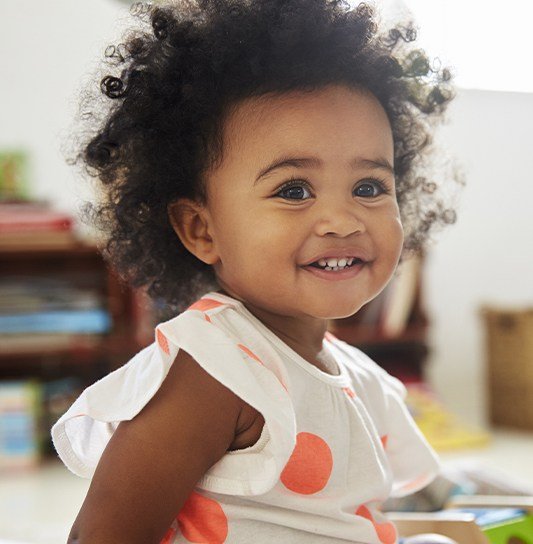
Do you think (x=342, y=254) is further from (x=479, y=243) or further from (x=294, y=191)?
(x=479, y=243)

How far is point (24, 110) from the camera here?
2.91 meters

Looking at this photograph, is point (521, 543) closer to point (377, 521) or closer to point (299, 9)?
point (377, 521)

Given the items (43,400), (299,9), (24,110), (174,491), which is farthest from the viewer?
(24,110)

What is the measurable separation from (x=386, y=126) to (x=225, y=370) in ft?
0.94

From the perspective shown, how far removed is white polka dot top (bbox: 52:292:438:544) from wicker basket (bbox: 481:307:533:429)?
215cm

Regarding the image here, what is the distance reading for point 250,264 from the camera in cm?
77

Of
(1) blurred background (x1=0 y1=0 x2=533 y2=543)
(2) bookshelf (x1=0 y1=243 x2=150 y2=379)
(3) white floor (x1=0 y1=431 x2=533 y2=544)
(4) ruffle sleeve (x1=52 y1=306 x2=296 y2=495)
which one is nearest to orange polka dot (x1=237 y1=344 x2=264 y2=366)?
(4) ruffle sleeve (x1=52 y1=306 x2=296 y2=495)

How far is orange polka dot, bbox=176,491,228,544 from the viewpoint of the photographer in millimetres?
738

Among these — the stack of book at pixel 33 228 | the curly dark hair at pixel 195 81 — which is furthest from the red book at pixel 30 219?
the curly dark hair at pixel 195 81

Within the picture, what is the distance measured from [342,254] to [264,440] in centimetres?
18

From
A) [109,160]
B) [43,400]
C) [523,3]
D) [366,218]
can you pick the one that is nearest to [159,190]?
[109,160]

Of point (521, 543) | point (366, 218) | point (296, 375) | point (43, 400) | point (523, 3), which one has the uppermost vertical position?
point (523, 3)

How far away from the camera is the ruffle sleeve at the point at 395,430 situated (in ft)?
3.13

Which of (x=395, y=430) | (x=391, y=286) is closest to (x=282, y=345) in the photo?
(x=395, y=430)
